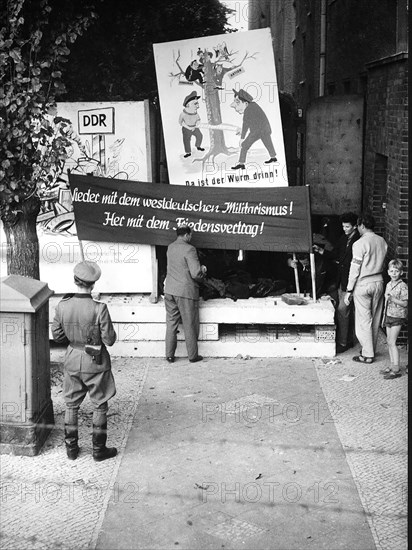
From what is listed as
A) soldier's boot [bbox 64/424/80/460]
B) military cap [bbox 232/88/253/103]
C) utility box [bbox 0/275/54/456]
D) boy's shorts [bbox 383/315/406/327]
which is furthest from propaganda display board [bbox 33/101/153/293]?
soldier's boot [bbox 64/424/80/460]

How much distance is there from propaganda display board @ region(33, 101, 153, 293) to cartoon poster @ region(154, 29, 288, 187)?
0.45 m

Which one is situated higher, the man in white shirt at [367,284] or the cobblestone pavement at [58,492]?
the man in white shirt at [367,284]

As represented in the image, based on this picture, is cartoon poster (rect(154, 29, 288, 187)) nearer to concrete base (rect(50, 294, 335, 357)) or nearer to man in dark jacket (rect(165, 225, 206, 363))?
man in dark jacket (rect(165, 225, 206, 363))

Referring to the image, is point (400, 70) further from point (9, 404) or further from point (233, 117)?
point (9, 404)

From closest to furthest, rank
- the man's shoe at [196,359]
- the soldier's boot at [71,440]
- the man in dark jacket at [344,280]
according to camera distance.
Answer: the soldier's boot at [71,440] < the man's shoe at [196,359] < the man in dark jacket at [344,280]

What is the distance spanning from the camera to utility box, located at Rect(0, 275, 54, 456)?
7.99m

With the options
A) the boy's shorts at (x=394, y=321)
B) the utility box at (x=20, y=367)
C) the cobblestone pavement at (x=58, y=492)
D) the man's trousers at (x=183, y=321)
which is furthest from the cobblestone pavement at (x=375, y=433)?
the utility box at (x=20, y=367)

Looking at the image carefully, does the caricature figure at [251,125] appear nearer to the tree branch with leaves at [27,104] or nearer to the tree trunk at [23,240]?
the tree branch with leaves at [27,104]

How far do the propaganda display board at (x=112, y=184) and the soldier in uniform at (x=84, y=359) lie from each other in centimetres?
382

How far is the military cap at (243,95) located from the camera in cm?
1166

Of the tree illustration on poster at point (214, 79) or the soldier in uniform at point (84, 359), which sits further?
the tree illustration on poster at point (214, 79)

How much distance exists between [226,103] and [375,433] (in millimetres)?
4830

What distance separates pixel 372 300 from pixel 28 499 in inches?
207

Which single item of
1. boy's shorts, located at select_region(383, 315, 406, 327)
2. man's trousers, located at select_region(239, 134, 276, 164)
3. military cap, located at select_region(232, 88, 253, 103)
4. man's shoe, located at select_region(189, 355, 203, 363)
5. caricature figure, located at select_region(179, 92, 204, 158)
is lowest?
man's shoe, located at select_region(189, 355, 203, 363)
